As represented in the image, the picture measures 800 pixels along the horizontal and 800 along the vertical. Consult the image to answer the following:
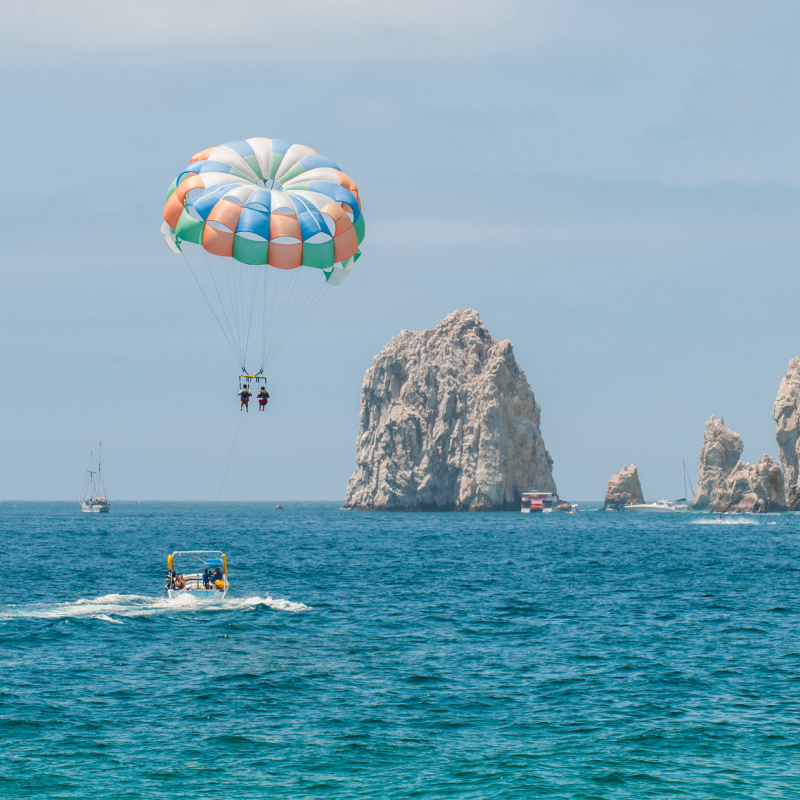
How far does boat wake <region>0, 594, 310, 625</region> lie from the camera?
41306 mm

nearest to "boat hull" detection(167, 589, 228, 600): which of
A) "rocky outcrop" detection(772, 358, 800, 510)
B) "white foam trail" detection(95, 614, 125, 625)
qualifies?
"white foam trail" detection(95, 614, 125, 625)

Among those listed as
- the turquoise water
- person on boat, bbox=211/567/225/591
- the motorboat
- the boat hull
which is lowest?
the turquoise water

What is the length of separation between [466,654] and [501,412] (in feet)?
513

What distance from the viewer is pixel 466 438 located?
620 ft

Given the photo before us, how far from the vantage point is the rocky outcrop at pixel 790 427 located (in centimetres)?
17100

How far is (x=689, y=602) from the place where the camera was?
46312mm

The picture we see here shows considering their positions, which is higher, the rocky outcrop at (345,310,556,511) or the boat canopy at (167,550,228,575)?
the rocky outcrop at (345,310,556,511)

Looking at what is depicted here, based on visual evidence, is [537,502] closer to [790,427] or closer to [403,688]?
[790,427]

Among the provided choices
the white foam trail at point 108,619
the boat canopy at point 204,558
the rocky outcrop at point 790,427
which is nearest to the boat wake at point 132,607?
the white foam trail at point 108,619

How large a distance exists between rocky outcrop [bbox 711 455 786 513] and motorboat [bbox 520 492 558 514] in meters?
34.7

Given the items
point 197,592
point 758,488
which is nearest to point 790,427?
point 758,488

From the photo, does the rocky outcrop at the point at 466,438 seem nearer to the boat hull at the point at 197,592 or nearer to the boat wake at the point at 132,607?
the boat hull at the point at 197,592

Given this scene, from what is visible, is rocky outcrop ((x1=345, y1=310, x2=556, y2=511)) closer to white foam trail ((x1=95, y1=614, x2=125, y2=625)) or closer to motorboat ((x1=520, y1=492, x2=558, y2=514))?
motorboat ((x1=520, y1=492, x2=558, y2=514))

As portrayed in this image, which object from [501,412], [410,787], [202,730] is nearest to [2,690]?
[202,730]
